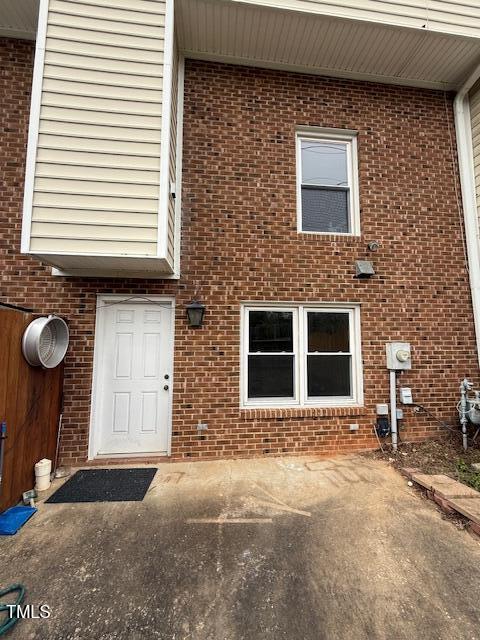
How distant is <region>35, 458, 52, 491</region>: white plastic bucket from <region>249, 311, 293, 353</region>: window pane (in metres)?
2.85

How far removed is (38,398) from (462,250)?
633 cm

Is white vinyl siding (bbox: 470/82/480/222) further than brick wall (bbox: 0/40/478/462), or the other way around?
white vinyl siding (bbox: 470/82/480/222)

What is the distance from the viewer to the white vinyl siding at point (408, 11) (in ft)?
14.0

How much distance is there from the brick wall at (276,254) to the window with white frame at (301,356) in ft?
0.58

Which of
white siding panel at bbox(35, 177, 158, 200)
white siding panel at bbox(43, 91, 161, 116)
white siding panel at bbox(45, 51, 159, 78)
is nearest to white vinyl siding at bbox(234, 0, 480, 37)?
white siding panel at bbox(45, 51, 159, 78)

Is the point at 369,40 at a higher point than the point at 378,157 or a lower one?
higher

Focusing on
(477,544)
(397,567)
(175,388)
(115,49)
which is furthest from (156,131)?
(477,544)

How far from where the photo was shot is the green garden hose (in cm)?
188

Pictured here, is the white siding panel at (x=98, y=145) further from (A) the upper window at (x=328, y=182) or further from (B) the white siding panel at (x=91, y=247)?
(A) the upper window at (x=328, y=182)

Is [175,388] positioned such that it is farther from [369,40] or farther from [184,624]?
[369,40]

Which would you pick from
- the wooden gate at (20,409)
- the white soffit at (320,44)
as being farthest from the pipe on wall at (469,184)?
the wooden gate at (20,409)

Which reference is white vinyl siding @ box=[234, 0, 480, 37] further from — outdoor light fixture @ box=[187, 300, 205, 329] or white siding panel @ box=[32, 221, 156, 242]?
outdoor light fixture @ box=[187, 300, 205, 329]

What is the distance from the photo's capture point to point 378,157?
507 cm

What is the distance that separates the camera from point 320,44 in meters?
4.65
